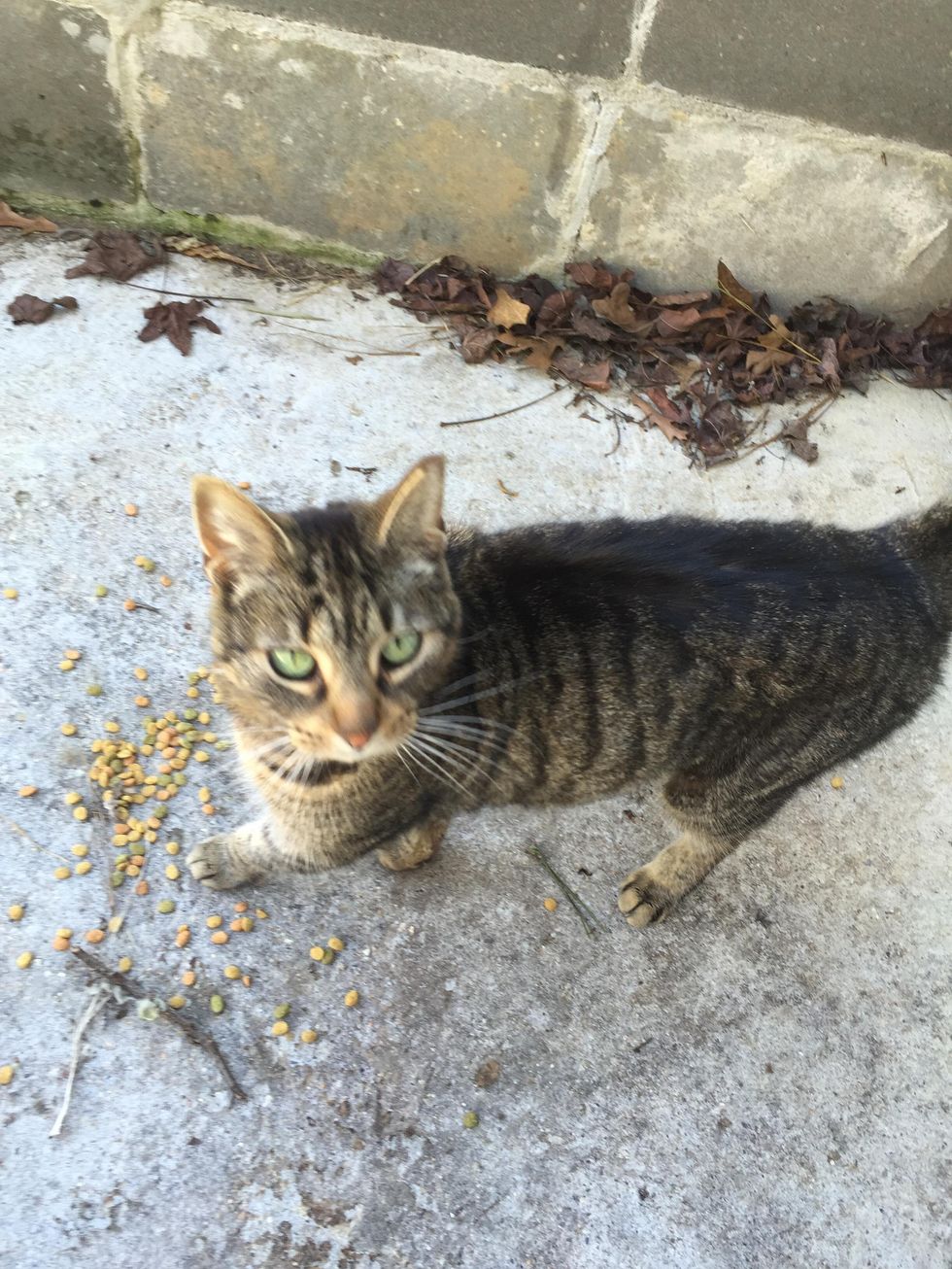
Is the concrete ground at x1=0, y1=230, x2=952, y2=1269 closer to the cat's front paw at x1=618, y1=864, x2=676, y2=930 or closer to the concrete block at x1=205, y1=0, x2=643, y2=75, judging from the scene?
the cat's front paw at x1=618, y1=864, x2=676, y2=930

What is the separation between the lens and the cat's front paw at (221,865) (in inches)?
87.2

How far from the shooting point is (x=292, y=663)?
1.75 m

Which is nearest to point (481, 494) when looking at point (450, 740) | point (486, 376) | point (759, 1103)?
point (486, 376)

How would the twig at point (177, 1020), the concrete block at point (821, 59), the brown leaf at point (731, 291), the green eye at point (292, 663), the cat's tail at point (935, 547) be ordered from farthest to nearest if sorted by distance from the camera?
the brown leaf at point (731, 291) < the concrete block at point (821, 59) < the cat's tail at point (935, 547) < the twig at point (177, 1020) < the green eye at point (292, 663)

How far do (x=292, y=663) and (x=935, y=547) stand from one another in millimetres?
1651

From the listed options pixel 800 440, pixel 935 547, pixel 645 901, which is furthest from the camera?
pixel 800 440

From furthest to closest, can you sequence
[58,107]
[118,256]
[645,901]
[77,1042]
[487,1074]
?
1. [118,256]
2. [58,107]
3. [645,901]
4. [487,1074]
5. [77,1042]

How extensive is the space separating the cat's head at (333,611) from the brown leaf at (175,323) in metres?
1.63

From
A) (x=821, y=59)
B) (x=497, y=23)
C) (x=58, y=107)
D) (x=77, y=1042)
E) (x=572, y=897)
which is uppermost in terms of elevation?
(x=821, y=59)

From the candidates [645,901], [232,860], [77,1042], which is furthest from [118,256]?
[645,901]

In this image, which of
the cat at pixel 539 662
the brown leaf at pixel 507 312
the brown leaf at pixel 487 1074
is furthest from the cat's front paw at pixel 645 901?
the brown leaf at pixel 507 312

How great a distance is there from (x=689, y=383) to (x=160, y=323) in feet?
6.53

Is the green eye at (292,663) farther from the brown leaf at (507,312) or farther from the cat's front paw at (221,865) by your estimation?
the brown leaf at (507,312)

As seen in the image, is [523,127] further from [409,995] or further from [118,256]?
[409,995]
